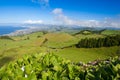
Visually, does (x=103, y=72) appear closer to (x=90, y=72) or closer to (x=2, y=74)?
(x=90, y=72)

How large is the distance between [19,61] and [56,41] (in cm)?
15790

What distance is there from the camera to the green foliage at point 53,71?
5454 millimetres

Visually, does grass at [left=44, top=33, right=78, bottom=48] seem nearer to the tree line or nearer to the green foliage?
the tree line

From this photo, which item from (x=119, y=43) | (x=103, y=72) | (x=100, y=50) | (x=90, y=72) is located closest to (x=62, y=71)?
(x=90, y=72)

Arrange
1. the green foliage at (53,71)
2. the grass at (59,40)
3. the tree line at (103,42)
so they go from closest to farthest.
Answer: the green foliage at (53,71) < the tree line at (103,42) < the grass at (59,40)

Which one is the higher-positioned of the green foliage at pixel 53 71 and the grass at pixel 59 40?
the green foliage at pixel 53 71

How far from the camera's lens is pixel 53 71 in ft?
21.4

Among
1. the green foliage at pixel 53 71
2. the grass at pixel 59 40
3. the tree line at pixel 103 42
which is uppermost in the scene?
the green foliage at pixel 53 71

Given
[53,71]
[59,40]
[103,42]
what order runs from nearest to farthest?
[53,71] < [103,42] < [59,40]

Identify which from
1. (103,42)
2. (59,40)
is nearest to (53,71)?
(103,42)

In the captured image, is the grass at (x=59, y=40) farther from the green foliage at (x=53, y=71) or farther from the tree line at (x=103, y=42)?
the green foliage at (x=53, y=71)

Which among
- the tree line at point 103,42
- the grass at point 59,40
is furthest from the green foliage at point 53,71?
the grass at point 59,40

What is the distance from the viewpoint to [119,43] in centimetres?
10394

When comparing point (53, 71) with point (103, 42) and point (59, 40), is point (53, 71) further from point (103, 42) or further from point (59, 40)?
point (59, 40)
